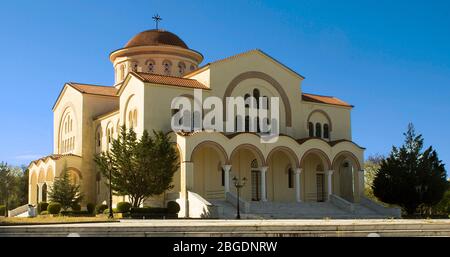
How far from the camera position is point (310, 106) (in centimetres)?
4950

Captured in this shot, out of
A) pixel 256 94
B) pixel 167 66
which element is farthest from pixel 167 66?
pixel 256 94

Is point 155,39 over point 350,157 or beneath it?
over

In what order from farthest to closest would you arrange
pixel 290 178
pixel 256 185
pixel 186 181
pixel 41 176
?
pixel 41 176, pixel 290 178, pixel 256 185, pixel 186 181

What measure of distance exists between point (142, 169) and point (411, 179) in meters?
20.7

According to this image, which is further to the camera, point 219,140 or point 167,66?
point 167,66

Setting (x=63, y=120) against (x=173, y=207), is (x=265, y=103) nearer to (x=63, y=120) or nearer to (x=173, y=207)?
(x=173, y=207)

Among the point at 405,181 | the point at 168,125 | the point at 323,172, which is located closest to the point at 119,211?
the point at 168,125

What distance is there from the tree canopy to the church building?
140 cm

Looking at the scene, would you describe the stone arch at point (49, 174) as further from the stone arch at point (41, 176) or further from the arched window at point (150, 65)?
the arched window at point (150, 65)

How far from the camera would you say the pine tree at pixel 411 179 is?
151ft

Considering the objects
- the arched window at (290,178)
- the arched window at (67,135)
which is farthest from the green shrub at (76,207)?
the arched window at (290,178)

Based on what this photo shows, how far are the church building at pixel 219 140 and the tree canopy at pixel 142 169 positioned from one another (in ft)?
4.58

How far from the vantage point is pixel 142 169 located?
38.1 meters

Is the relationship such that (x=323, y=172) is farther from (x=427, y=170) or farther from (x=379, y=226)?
(x=379, y=226)
